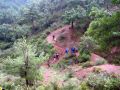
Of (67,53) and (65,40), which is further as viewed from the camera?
(65,40)

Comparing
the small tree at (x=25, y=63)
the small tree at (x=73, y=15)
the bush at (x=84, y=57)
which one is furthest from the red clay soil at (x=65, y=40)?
the small tree at (x=25, y=63)

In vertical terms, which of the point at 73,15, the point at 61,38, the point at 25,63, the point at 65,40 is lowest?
the point at 65,40

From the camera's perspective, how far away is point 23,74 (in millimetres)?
15250

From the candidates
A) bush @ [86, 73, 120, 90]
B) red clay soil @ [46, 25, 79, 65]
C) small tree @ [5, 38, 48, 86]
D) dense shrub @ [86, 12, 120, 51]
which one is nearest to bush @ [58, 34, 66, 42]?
red clay soil @ [46, 25, 79, 65]

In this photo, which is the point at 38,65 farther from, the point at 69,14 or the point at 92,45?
the point at 69,14

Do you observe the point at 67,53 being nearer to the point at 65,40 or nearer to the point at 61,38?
the point at 65,40

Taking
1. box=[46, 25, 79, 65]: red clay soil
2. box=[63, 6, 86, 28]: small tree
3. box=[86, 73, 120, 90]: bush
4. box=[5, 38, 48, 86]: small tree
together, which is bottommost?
box=[46, 25, 79, 65]: red clay soil

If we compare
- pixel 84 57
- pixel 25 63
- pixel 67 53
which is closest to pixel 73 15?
pixel 67 53

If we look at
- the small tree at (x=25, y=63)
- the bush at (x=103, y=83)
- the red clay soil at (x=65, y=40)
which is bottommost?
the red clay soil at (x=65, y=40)

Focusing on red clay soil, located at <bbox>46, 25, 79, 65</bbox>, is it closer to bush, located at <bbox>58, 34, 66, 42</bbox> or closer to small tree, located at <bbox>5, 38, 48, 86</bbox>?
bush, located at <bbox>58, 34, 66, 42</bbox>

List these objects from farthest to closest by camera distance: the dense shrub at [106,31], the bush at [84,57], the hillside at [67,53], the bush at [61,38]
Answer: the bush at [61,38]
the bush at [84,57]
the dense shrub at [106,31]
the hillside at [67,53]

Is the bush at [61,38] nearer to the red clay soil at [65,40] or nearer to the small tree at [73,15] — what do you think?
the red clay soil at [65,40]

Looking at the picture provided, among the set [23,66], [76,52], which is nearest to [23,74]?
[23,66]

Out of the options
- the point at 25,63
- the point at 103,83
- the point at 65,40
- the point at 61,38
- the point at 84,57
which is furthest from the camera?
the point at 61,38
